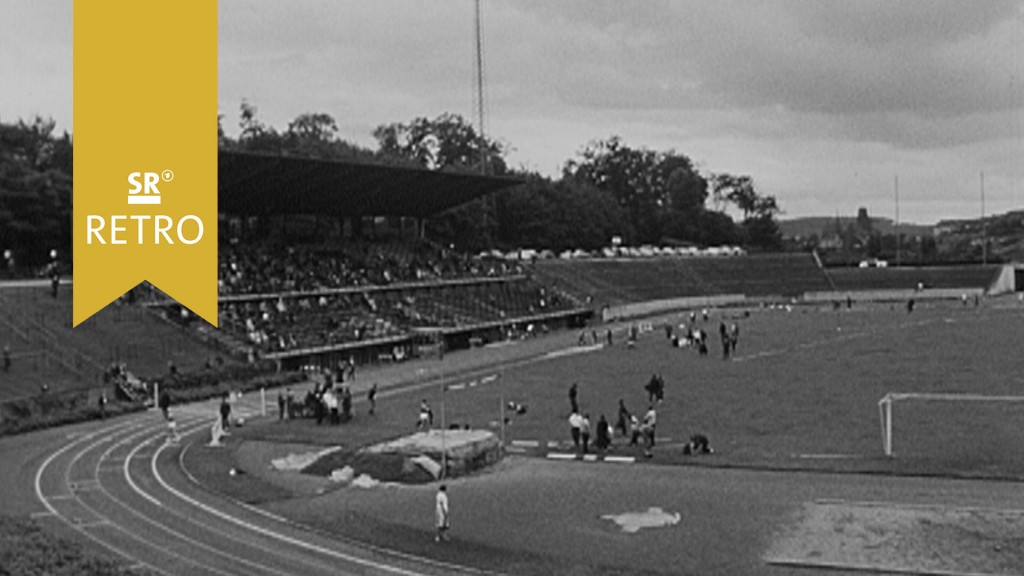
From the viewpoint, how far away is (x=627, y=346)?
71.4 meters

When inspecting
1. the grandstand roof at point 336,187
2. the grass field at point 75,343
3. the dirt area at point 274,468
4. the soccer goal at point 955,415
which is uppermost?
the grandstand roof at point 336,187

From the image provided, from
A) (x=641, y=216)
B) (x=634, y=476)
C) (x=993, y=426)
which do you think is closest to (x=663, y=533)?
(x=634, y=476)

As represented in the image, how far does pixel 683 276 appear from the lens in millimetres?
130125

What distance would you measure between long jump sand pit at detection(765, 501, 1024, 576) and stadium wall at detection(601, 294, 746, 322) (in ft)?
252

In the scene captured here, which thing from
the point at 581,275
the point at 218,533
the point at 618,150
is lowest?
the point at 218,533

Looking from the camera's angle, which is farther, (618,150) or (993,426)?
(618,150)

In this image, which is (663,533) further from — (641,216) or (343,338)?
(641,216)

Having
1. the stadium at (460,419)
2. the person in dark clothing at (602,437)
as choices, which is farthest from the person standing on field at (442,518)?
the person in dark clothing at (602,437)

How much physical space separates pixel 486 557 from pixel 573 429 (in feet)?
37.8

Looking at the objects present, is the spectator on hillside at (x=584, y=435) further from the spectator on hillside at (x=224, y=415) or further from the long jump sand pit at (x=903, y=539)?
the spectator on hillside at (x=224, y=415)

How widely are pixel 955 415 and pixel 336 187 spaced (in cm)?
5023

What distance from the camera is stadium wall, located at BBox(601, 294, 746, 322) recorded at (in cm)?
10362

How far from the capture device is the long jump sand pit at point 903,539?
20.4 metres

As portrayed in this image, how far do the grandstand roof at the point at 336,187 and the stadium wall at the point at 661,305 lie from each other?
60.6 feet
